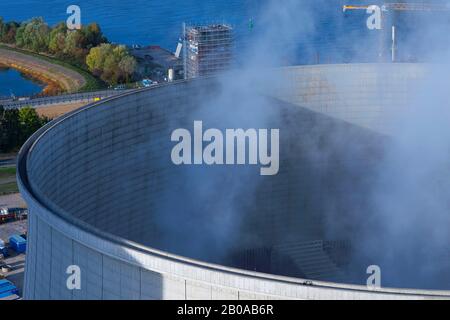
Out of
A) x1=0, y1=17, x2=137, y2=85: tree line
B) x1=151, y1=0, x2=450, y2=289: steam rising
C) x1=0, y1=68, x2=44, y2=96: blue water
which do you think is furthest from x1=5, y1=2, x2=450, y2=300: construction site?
x1=0, y1=68, x2=44, y2=96: blue water

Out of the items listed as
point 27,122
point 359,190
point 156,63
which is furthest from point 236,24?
point 359,190

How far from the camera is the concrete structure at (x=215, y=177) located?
21625 mm

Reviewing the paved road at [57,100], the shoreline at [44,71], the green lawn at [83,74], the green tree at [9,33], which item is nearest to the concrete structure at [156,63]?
the green lawn at [83,74]

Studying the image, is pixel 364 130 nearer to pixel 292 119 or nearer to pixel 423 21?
pixel 292 119

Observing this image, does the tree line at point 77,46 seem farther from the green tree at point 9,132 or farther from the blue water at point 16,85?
the green tree at point 9,132

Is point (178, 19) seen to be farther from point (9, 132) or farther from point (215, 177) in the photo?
point (215, 177)

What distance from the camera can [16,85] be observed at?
5997 centimetres

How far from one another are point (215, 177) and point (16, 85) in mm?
37163

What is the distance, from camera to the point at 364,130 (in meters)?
26.6

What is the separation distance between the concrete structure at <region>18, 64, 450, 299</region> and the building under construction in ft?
80.8

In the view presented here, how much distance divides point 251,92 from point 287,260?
4025mm

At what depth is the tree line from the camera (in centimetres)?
5688

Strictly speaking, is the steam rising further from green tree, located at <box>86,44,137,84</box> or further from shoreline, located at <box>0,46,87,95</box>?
green tree, located at <box>86,44,137,84</box>
